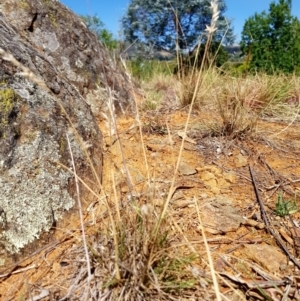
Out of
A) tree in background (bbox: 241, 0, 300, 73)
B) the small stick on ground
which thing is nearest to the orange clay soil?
the small stick on ground

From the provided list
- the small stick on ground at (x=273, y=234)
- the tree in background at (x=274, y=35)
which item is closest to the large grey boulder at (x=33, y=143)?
the small stick on ground at (x=273, y=234)

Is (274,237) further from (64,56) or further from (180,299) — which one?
(64,56)

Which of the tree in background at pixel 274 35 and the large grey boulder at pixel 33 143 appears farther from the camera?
the tree in background at pixel 274 35

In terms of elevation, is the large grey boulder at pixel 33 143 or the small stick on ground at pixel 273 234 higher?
the large grey boulder at pixel 33 143

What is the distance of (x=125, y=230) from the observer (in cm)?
101

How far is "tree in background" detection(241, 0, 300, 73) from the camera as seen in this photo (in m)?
8.52

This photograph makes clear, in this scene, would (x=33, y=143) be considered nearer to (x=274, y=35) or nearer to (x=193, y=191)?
(x=193, y=191)

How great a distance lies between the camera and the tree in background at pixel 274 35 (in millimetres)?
8523

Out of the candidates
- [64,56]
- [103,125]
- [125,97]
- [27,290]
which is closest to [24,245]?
[27,290]

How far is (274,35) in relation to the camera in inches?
357

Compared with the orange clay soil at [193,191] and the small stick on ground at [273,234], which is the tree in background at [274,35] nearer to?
the orange clay soil at [193,191]

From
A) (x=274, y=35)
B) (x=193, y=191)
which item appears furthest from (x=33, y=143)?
(x=274, y=35)

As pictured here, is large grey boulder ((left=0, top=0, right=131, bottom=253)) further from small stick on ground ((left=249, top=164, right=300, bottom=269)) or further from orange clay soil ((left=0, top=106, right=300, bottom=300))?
small stick on ground ((left=249, top=164, right=300, bottom=269))

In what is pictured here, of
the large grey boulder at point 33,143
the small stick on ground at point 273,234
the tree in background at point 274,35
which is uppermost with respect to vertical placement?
the tree in background at point 274,35
